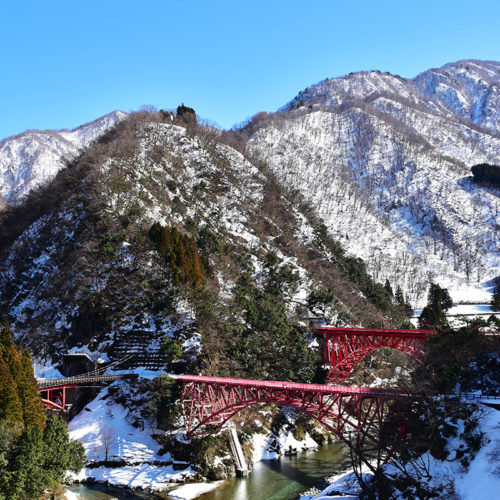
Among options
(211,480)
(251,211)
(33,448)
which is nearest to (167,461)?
(211,480)

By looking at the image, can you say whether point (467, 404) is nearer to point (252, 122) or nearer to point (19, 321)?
point (19, 321)

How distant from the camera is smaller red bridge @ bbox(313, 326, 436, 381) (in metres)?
41.5

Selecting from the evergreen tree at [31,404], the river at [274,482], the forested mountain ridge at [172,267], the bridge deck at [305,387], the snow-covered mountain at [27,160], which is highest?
the snow-covered mountain at [27,160]

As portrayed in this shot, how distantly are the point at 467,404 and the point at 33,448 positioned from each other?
22993mm

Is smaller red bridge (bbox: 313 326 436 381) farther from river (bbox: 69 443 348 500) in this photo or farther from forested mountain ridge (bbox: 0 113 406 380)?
river (bbox: 69 443 348 500)

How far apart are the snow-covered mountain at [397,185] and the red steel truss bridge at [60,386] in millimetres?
68434

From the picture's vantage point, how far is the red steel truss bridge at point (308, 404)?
2425 cm

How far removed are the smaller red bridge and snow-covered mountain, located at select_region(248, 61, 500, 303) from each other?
46835mm

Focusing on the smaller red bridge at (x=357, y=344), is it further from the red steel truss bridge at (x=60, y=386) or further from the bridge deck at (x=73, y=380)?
the bridge deck at (x=73, y=380)

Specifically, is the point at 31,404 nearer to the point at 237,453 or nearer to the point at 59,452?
the point at 59,452

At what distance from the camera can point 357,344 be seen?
47.0 m

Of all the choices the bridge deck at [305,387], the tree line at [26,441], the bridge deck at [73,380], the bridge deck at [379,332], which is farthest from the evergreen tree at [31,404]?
the bridge deck at [379,332]

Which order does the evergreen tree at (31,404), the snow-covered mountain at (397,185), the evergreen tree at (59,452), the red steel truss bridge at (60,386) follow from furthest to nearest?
the snow-covered mountain at (397,185), the red steel truss bridge at (60,386), the evergreen tree at (31,404), the evergreen tree at (59,452)

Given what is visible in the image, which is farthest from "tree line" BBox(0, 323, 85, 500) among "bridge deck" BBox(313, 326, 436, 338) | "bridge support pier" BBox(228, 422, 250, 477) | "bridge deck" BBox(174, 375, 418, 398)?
"bridge deck" BBox(313, 326, 436, 338)
